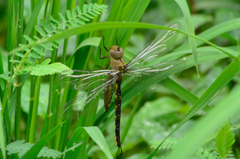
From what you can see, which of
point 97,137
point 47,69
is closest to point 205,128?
point 97,137

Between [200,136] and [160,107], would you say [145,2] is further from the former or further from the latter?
[160,107]

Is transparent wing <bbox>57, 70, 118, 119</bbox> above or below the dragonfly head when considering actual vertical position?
below

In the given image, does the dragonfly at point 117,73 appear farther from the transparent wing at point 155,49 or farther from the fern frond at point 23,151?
the fern frond at point 23,151

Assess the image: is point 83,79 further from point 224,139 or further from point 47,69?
point 224,139

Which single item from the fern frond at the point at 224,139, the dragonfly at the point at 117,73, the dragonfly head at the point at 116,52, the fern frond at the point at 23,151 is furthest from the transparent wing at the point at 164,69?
the fern frond at the point at 23,151

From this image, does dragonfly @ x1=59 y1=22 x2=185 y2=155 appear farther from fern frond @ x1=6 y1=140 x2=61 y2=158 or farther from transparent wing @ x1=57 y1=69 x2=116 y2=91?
fern frond @ x1=6 y1=140 x2=61 y2=158

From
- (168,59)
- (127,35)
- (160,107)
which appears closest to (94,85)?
(127,35)

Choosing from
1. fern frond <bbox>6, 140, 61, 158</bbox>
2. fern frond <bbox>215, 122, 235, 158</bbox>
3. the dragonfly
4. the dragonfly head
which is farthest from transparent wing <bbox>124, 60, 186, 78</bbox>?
fern frond <bbox>6, 140, 61, 158</bbox>
